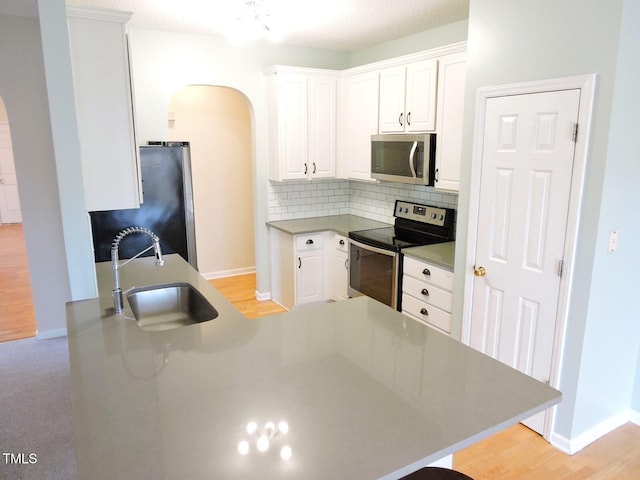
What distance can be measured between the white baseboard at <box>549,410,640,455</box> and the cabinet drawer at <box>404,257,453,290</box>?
104cm

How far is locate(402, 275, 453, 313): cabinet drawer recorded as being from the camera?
3010mm

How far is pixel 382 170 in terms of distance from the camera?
3809mm

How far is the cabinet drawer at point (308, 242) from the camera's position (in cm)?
418

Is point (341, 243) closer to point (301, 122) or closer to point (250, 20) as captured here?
point (301, 122)

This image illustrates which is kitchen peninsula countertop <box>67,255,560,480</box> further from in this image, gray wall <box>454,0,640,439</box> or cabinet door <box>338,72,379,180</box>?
cabinet door <box>338,72,379,180</box>

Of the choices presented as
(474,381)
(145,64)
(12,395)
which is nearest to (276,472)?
(474,381)

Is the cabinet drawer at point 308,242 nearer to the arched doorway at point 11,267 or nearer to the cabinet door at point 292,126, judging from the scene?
the cabinet door at point 292,126

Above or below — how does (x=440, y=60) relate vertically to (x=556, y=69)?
above

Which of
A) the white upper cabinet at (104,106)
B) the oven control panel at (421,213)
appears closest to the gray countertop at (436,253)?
the oven control panel at (421,213)

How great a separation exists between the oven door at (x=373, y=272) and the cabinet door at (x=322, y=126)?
0.91 metres

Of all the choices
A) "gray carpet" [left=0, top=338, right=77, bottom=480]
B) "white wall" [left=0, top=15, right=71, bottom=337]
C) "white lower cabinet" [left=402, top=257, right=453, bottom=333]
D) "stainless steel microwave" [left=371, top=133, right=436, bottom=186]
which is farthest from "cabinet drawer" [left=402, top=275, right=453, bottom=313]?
"white wall" [left=0, top=15, right=71, bottom=337]

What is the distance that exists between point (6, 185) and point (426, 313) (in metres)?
10.1

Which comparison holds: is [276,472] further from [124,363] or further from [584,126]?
[584,126]

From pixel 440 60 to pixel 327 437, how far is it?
2853mm
